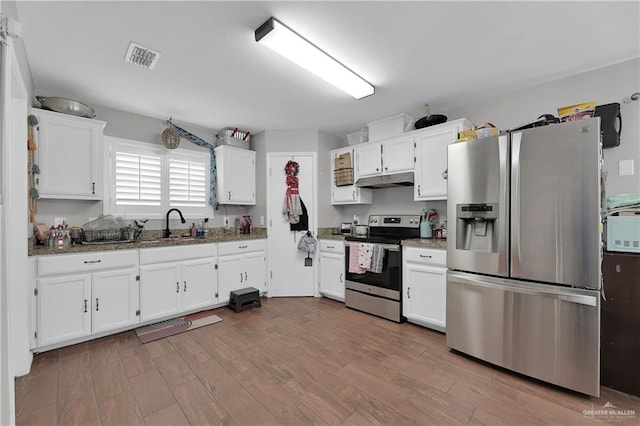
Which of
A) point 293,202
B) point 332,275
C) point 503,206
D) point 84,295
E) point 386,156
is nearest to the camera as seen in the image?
point 503,206

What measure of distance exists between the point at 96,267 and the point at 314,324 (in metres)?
2.18

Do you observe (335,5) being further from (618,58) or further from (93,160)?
(93,160)

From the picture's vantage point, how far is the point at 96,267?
98.7 inches

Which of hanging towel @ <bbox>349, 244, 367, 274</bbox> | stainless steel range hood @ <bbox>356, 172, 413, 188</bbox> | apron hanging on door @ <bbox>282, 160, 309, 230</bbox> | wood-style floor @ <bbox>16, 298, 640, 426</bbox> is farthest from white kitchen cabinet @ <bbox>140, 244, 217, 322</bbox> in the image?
stainless steel range hood @ <bbox>356, 172, 413, 188</bbox>

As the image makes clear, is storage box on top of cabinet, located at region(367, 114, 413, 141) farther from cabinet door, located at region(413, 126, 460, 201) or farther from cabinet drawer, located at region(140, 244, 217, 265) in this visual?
cabinet drawer, located at region(140, 244, 217, 265)

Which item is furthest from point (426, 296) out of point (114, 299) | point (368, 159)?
point (114, 299)

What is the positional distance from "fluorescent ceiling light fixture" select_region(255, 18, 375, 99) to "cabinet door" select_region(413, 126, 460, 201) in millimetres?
892

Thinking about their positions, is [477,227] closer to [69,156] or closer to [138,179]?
[138,179]

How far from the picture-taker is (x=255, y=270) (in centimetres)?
377

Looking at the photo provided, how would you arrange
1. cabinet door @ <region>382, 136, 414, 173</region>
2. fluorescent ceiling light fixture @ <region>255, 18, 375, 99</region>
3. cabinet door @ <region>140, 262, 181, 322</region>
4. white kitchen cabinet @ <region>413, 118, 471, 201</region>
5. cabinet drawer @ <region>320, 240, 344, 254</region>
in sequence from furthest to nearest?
1. cabinet drawer @ <region>320, 240, 344, 254</region>
2. cabinet door @ <region>382, 136, 414, 173</region>
3. white kitchen cabinet @ <region>413, 118, 471, 201</region>
4. cabinet door @ <region>140, 262, 181, 322</region>
5. fluorescent ceiling light fixture @ <region>255, 18, 375, 99</region>

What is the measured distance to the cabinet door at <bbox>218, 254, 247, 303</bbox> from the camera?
3404 mm

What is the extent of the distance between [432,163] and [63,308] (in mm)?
3829

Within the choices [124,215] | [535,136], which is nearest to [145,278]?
[124,215]

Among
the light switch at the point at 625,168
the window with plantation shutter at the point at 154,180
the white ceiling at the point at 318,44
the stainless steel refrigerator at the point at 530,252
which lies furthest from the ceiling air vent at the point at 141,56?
the light switch at the point at 625,168
